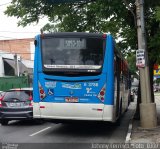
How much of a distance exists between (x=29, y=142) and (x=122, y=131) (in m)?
4.47

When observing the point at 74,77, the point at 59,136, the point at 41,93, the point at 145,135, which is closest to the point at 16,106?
the point at 41,93

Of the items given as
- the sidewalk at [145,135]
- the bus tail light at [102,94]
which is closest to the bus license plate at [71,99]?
the bus tail light at [102,94]

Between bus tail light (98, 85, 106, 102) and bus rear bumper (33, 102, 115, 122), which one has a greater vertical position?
bus tail light (98, 85, 106, 102)

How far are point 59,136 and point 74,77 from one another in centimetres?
203

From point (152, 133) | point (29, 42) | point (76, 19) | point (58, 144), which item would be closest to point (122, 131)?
point (152, 133)

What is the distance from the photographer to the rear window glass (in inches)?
702

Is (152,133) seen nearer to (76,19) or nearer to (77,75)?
(77,75)

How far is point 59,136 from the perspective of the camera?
14102 mm

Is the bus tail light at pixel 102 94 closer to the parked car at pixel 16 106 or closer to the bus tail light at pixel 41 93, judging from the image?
the bus tail light at pixel 41 93

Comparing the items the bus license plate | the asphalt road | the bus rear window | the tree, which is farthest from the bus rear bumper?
the tree

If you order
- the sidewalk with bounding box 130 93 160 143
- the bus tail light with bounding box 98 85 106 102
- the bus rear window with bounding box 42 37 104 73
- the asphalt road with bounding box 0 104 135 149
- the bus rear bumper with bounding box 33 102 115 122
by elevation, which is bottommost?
the asphalt road with bounding box 0 104 135 149

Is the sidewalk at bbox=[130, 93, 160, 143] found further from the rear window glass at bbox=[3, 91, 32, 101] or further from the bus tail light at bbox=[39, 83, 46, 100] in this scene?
the rear window glass at bbox=[3, 91, 32, 101]

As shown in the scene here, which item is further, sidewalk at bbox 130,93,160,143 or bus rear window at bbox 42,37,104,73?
bus rear window at bbox 42,37,104,73

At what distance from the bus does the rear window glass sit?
3.77 m
